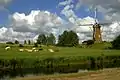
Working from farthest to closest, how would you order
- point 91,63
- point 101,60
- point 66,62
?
point 101,60
point 91,63
point 66,62

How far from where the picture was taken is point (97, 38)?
486ft

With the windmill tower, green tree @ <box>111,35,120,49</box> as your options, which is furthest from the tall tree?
the windmill tower

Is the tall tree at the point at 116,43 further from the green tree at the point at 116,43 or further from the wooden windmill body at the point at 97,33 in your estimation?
the wooden windmill body at the point at 97,33

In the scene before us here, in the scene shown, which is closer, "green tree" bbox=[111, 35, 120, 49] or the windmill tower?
"green tree" bbox=[111, 35, 120, 49]

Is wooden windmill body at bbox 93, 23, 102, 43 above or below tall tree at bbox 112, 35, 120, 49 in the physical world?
above

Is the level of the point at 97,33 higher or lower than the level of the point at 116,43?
higher

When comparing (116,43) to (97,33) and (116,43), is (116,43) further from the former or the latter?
(97,33)

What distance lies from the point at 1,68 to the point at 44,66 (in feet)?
35.8

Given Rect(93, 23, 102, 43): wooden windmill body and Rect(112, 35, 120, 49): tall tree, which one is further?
Rect(93, 23, 102, 43): wooden windmill body

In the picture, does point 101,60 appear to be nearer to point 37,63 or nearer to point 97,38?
point 37,63

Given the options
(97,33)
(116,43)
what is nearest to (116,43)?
(116,43)

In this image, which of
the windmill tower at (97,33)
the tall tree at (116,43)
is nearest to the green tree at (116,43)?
the tall tree at (116,43)

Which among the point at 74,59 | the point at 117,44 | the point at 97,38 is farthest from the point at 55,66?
the point at 97,38

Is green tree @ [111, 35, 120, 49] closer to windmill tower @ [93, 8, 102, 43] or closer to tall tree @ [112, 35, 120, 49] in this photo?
tall tree @ [112, 35, 120, 49]
